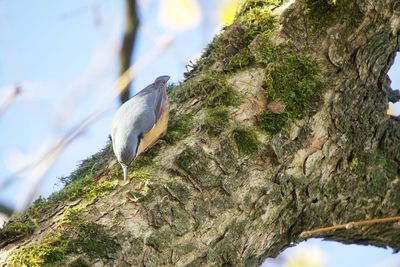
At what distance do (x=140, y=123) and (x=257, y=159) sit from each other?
765 millimetres

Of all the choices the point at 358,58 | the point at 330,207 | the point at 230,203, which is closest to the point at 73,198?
the point at 230,203

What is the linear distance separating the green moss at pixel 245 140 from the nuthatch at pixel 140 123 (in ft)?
0.94

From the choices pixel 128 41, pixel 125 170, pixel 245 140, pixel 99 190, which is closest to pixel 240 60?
pixel 245 140

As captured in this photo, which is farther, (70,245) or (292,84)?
(292,84)

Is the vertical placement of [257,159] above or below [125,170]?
below

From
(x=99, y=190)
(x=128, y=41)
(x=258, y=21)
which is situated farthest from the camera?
(x=128, y=41)

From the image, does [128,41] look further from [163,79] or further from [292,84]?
[292,84]

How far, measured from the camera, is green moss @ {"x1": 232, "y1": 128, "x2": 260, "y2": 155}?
7.86ft

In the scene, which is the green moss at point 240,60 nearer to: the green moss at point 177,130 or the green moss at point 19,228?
the green moss at point 177,130

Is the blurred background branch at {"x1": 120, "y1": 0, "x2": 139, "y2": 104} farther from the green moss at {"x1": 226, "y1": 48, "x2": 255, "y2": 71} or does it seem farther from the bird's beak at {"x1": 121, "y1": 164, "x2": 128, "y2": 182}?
the bird's beak at {"x1": 121, "y1": 164, "x2": 128, "y2": 182}

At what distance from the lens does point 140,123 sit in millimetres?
2982

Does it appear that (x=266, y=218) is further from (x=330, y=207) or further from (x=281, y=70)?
(x=281, y=70)

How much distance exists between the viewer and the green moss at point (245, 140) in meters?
2.40

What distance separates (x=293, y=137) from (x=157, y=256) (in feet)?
2.31
